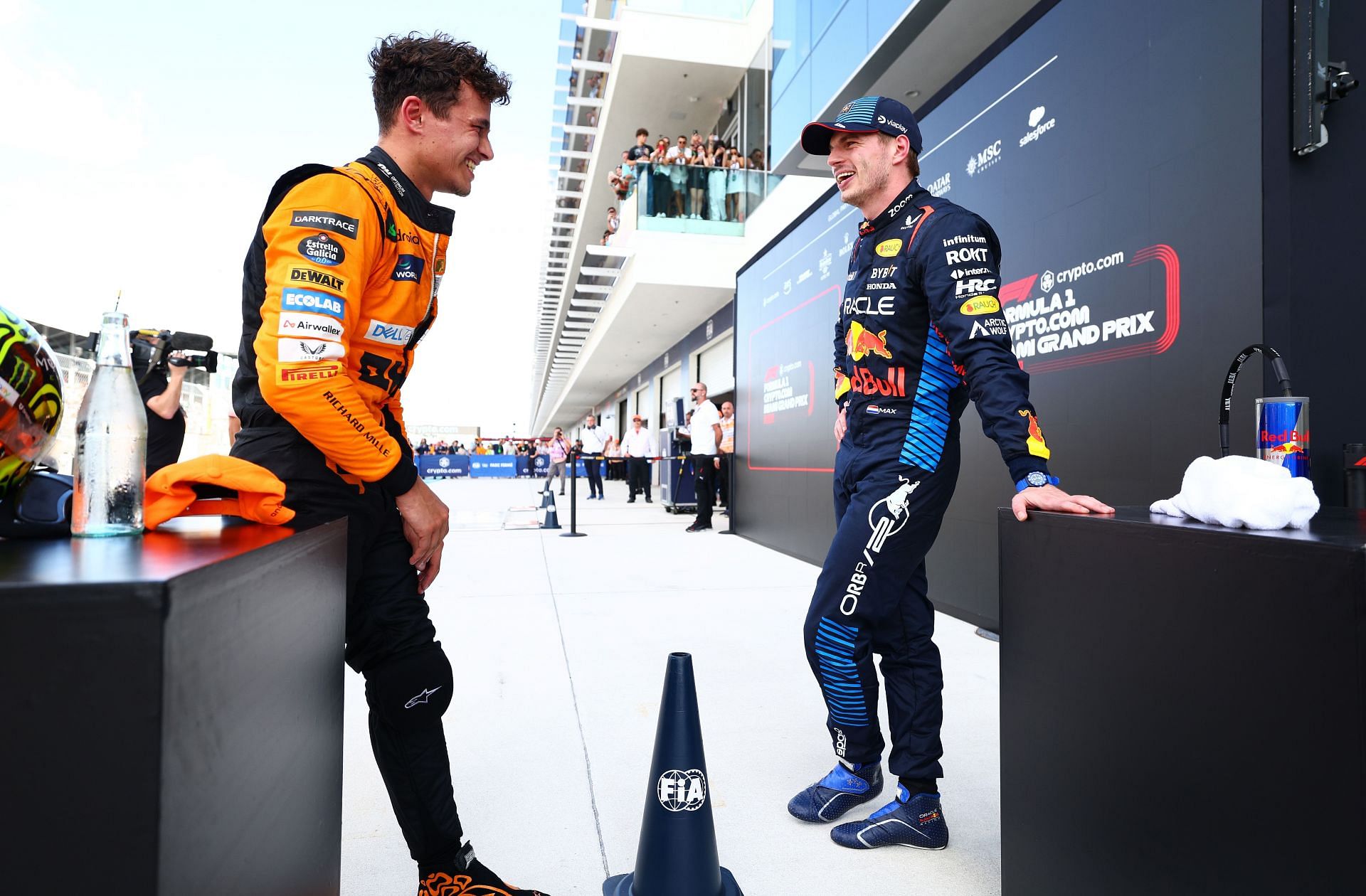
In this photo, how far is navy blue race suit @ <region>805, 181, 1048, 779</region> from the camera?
1667 millimetres

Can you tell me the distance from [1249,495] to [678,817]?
1.09m

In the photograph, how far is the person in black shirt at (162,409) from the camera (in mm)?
3541

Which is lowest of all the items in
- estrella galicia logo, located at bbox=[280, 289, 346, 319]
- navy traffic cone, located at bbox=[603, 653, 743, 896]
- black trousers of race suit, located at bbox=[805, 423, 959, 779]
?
navy traffic cone, located at bbox=[603, 653, 743, 896]

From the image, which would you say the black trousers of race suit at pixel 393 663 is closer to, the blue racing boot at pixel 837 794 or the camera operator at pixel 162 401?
the blue racing boot at pixel 837 794

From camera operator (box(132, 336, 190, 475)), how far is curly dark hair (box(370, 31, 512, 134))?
2718mm

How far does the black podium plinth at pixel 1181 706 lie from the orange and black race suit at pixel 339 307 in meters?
1.18

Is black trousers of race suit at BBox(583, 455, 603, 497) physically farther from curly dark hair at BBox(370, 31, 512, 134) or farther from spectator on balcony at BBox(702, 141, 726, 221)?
curly dark hair at BBox(370, 31, 512, 134)

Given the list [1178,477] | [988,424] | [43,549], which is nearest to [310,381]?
[43,549]

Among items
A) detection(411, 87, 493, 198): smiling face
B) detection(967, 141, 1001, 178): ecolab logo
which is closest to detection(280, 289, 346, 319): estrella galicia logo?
detection(411, 87, 493, 198): smiling face

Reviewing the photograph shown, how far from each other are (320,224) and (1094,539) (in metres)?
1.35

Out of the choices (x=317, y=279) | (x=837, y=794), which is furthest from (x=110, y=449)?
(x=837, y=794)

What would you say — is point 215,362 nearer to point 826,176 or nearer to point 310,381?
point 310,381

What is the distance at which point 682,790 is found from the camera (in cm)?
145

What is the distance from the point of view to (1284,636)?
89 cm
